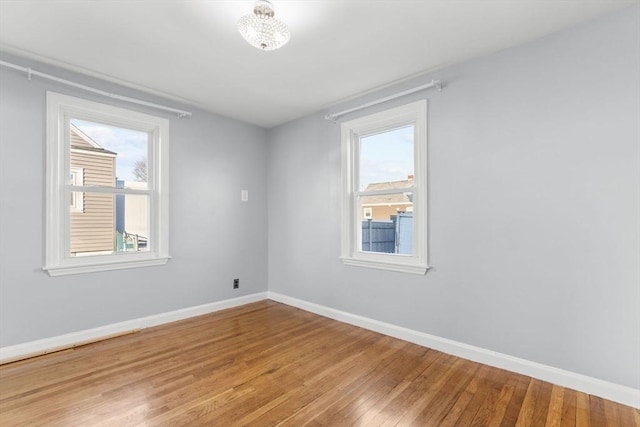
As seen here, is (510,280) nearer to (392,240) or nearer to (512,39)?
(392,240)

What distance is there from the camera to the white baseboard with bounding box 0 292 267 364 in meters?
2.42

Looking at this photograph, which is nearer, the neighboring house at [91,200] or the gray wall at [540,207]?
the gray wall at [540,207]

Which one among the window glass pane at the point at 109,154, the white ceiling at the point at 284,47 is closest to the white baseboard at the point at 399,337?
the window glass pane at the point at 109,154

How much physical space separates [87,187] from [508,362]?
3898mm

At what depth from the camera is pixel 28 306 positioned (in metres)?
2.48

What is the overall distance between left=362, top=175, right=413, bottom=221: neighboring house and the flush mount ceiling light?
172 cm

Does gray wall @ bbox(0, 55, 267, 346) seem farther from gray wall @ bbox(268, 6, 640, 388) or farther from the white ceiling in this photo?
gray wall @ bbox(268, 6, 640, 388)

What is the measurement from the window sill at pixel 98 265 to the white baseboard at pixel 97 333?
54 centimetres

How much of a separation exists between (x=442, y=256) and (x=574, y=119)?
1344 millimetres

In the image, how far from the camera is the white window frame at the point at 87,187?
2588 millimetres

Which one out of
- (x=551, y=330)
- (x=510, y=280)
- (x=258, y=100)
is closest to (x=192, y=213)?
(x=258, y=100)

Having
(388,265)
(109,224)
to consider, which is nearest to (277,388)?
(388,265)

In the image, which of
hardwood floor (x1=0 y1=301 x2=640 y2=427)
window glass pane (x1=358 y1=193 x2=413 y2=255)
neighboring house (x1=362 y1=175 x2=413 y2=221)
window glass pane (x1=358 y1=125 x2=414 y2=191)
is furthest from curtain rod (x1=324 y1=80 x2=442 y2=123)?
hardwood floor (x1=0 y1=301 x2=640 y2=427)

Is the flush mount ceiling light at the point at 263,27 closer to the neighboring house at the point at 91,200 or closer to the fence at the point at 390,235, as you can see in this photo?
the fence at the point at 390,235
